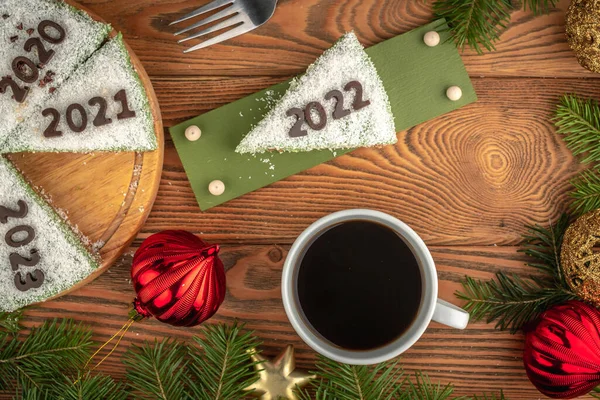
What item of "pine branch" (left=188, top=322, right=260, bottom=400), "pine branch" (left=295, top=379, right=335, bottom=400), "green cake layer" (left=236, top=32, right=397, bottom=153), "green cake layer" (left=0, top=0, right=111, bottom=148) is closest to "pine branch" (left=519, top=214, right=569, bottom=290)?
"green cake layer" (left=236, top=32, right=397, bottom=153)

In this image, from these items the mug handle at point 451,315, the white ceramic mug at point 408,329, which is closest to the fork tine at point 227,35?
the white ceramic mug at point 408,329

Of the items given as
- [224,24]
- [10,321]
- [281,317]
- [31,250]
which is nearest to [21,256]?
[31,250]

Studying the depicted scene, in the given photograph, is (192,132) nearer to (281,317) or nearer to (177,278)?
(177,278)

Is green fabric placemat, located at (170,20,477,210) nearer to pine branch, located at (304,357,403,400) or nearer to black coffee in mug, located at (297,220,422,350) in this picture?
black coffee in mug, located at (297,220,422,350)

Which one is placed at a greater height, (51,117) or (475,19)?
(51,117)

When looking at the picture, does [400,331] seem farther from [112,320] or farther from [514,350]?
[112,320]
